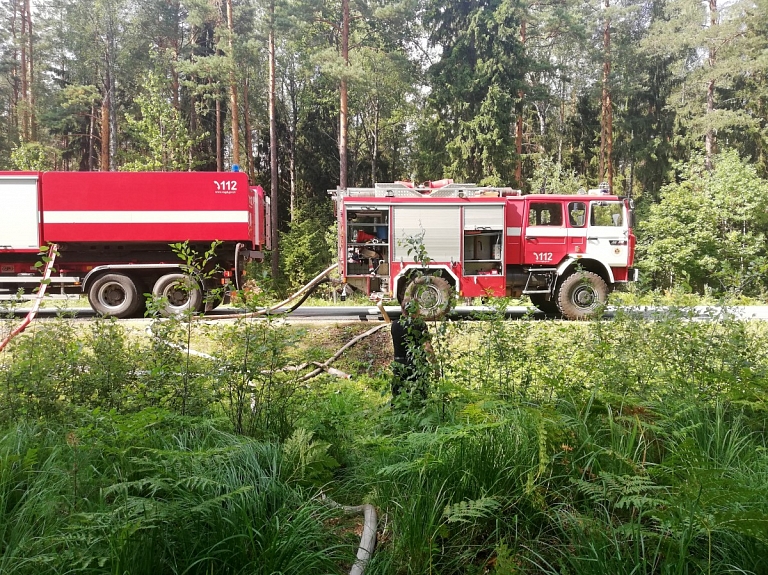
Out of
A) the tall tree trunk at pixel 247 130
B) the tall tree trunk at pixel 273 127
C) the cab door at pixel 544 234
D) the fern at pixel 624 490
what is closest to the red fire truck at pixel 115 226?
the cab door at pixel 544 234

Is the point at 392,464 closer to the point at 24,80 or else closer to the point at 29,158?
the point at 29,158

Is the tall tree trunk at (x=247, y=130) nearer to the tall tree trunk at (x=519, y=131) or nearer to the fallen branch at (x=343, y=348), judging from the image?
the tall tree trunk at (x=519, y=131)

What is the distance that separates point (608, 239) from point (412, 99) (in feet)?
76.5

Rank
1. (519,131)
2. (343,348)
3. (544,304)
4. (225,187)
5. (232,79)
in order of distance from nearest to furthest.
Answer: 1. (343,348)
2. (225,187)
3. (544,304)
4. (232,79)
5. (519,131)

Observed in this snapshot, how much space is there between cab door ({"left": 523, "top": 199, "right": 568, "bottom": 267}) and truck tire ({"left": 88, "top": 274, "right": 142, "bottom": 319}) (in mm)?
8418

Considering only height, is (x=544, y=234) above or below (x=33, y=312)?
above

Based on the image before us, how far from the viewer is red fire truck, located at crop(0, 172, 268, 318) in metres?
11.0

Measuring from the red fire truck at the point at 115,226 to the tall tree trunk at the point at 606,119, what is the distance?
79.6ft

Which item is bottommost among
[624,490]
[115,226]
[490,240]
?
[624,490]

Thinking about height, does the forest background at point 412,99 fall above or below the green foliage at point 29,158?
above

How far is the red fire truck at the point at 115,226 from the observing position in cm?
1103

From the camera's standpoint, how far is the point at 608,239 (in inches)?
464

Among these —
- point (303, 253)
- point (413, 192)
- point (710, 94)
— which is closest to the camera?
point (413, 192)

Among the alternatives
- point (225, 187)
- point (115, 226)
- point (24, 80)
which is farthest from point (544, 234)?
point (24, 80)
